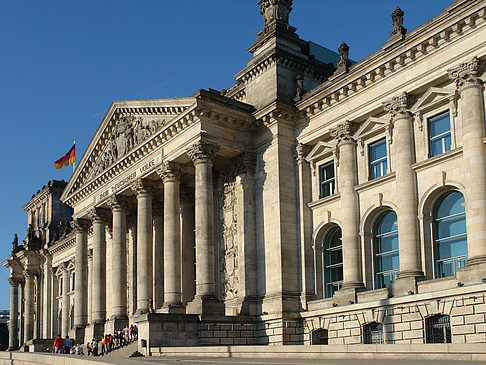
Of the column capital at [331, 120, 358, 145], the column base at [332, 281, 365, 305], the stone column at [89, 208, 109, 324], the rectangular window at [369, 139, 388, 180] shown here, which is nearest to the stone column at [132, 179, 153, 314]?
the stone column at [89, 208, 109, 324]

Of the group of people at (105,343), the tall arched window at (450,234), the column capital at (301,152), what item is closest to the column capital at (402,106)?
the tall arched window at (450,234)

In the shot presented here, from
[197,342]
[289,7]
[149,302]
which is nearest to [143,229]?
[149,302]

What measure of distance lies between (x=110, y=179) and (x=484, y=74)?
25.7 meters

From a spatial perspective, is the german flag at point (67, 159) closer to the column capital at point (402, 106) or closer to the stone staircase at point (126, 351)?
the stone staircase at point (126, 351)

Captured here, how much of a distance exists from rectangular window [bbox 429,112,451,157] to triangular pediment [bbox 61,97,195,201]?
41.2ft

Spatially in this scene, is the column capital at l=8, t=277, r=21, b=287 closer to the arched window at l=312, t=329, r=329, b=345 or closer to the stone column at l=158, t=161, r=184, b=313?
the stone column at l=158, t=161, r=184, b=313

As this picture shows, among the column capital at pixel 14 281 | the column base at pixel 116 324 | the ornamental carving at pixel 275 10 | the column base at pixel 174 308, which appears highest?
the ornamental carving at pixel 275 10

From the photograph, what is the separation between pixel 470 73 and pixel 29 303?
56.7 m

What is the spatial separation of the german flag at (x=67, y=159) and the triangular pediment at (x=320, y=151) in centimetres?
3148

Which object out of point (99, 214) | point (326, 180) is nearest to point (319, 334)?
point (326, 180)

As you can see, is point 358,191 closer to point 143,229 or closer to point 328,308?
point 328,308

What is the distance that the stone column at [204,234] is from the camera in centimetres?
3388

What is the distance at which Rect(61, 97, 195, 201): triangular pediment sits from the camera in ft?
126

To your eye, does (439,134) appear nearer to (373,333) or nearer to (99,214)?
(373,333)
